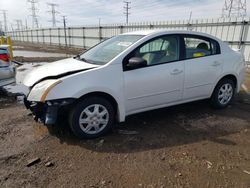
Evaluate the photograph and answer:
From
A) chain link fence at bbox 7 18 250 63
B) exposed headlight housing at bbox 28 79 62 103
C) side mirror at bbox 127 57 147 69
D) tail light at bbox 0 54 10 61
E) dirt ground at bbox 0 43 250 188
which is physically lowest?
dirt ground at bbox 0 43 250 188

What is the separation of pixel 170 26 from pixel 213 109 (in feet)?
30.8

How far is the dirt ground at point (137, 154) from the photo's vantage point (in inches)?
97.7

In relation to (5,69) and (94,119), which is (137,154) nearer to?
(94,119)

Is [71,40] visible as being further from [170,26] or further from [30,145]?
[30,145]

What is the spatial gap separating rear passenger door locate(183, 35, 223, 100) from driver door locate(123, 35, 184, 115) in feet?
0.60

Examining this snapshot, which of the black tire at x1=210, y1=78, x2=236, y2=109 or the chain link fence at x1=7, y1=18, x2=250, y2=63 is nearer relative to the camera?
the black tire at x1=210, y1=78, x2=236, y2=109

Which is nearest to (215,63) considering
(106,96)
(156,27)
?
(106,96)

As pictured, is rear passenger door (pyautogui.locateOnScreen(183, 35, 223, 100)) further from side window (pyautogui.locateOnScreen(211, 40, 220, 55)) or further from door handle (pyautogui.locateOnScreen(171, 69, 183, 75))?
door handle (pyautogui.locateOnScreen(171, 69, 183, 75))

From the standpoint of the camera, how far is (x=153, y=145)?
10.5 feet

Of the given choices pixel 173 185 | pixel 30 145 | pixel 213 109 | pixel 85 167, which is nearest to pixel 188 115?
pixel 213 109

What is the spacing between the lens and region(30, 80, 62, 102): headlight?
3025 mm

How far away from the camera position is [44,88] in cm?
307

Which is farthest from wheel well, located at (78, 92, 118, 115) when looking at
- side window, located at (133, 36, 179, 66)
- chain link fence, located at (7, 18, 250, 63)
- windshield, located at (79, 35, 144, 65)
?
chain link fence, located at (7, 18, 250, 63)

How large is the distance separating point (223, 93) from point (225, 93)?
6 cm
